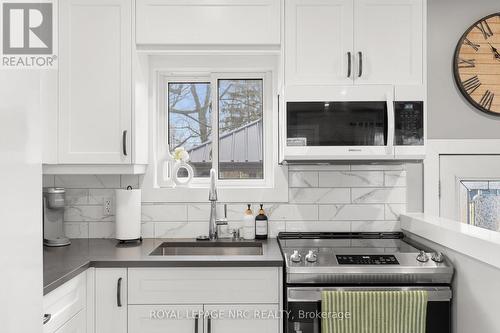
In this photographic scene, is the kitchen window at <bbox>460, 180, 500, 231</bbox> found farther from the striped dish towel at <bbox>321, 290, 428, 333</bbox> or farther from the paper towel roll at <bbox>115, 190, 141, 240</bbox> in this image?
the paper towel roll at <bbox>115, 190, 141, 240</bbox>

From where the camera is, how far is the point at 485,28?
100.0 inches

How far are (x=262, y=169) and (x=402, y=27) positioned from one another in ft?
3.86

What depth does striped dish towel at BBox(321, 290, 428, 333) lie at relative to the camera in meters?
1.76

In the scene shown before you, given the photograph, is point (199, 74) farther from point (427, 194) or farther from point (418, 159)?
point (427, 194)

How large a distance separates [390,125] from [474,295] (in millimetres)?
867

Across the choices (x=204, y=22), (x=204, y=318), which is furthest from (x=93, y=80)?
(x=204, y=318)

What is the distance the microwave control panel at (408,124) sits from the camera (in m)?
2.13

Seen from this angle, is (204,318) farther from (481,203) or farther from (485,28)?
(485,28)

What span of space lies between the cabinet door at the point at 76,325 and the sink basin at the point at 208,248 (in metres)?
0.61

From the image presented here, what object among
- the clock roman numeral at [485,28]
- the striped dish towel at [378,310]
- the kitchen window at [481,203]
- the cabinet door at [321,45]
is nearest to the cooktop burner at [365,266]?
the striped dish towel at [378,310]

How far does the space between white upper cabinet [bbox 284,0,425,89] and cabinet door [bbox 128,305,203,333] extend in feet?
4.16

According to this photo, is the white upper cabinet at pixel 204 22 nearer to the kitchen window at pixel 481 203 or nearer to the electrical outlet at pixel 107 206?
the electrical outlet at pixel 107 206

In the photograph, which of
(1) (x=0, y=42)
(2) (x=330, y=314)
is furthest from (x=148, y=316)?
(1) (x=0, y=42)

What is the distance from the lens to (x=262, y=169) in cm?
271
